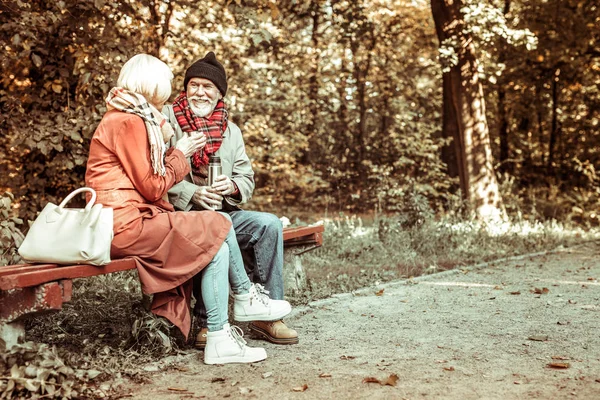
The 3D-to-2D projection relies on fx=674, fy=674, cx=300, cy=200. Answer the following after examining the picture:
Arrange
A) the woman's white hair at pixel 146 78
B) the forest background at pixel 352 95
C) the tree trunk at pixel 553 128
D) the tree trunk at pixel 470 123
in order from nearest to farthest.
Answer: the woman's white hair at pixel 146 78
the forest background at pixel 352 95
the tree trunk at pixel 470 123
the tree trunk at pixel 553 128

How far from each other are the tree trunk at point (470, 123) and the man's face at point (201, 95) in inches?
268

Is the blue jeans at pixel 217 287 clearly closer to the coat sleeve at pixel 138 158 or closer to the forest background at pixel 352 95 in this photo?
the coat sleeve at pixel 138 158

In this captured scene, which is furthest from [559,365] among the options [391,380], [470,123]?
[470,123]

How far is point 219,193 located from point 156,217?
737mm

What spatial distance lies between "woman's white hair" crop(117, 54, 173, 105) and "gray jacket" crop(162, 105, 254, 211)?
0.63 metres

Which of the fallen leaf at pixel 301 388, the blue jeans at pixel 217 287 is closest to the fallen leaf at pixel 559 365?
the fallen leaf at pixel 301 388

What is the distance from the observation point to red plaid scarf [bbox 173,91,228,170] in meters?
4.66

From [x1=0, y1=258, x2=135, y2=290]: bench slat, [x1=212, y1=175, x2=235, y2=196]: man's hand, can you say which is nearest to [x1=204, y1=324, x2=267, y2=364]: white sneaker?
[x1=0, y1=258, x2=135, y2=290]: bench slat

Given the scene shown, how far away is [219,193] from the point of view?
4.60m

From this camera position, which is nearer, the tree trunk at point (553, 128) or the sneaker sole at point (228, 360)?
the sneaker sole at point (228, 360)

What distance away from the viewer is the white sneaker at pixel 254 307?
4.42 m

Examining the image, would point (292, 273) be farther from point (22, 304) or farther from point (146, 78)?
point (22, 304)

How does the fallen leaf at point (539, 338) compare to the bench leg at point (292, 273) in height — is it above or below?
below

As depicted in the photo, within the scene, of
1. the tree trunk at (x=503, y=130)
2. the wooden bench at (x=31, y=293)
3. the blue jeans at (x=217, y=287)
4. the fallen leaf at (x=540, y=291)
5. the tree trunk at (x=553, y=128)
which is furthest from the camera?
the tree trunk at (x=503, y=130)
